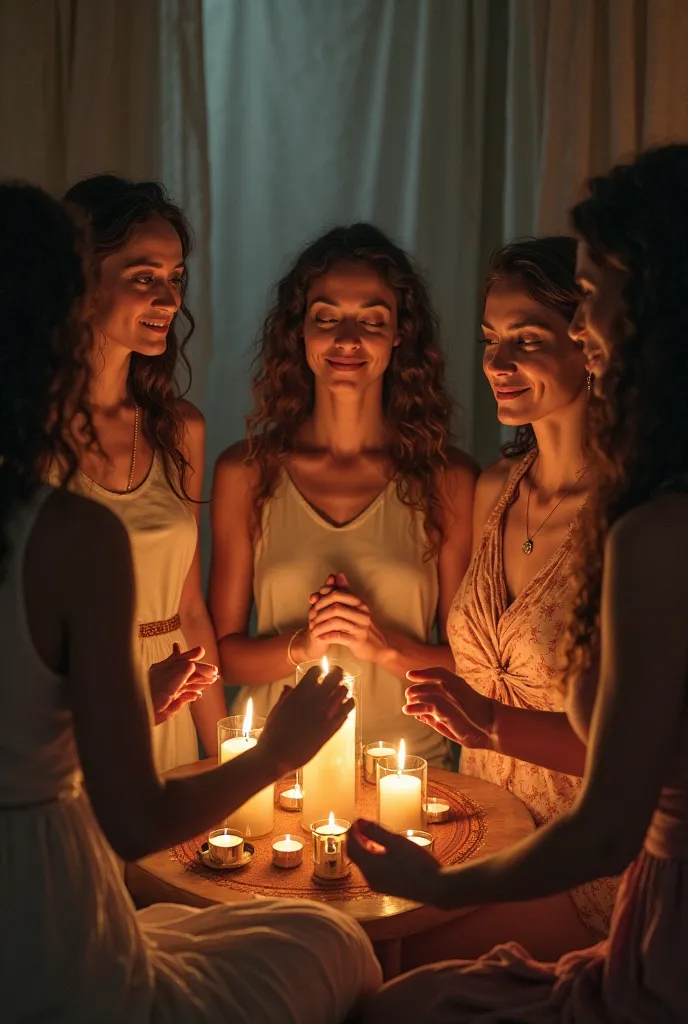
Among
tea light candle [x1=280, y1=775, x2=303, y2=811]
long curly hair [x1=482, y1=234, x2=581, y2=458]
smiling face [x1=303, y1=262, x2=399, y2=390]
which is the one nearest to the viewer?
tea light candle [x1=280, y1=775, x2=303, y2=811]

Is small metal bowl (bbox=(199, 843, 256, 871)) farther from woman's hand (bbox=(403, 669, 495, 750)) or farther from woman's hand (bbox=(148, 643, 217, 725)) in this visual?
woman's hand (bbox=(403, 669, 495, 750))

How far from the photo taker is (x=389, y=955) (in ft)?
5.90

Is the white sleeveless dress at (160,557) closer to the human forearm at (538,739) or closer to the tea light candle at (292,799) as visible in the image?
the tea light candle at (292,799)

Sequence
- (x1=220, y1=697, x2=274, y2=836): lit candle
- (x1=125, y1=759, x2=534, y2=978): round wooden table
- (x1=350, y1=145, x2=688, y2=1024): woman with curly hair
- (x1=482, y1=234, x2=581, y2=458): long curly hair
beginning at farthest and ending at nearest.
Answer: (x1=482, y1=234, x2=581, y2=458): long curly hair < (x1=220, y1=697, x2=274, y2=836): lit candle < (x1=125, y1=759, x2=534, y2=978): round wooden table < (x1=350, y1=145, x2=688, y2=1024): woman with curly hair

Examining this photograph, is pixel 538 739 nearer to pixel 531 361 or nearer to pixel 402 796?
pixel 402 796

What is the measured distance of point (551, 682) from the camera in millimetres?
2301

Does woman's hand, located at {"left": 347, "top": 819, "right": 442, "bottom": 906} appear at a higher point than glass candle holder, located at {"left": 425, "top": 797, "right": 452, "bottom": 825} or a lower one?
higher

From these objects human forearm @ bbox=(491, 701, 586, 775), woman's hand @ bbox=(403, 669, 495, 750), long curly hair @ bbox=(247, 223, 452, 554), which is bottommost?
human forearm @ bbox=(491, 701, 586, 775)

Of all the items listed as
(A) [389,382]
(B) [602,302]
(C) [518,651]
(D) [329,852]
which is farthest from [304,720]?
(A) [389,382]

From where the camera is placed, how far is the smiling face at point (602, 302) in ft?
4.85

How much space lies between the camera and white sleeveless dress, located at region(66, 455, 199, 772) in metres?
2.59

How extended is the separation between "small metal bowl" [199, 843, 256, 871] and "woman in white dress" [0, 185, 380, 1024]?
0.41 m

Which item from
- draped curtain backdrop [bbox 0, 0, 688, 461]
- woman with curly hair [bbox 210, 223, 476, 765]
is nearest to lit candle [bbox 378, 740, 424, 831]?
woman with curly hair [bbox 210, 223, 476, 765]

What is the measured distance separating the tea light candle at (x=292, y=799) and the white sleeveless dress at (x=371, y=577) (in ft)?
2.02
